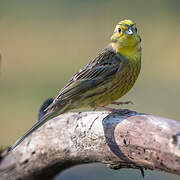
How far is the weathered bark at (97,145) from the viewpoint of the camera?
12.1 feet

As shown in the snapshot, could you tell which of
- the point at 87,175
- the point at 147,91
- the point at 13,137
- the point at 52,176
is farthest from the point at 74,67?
the point at 52,176

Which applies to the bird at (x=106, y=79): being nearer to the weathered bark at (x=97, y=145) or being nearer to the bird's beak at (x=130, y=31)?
the bird's beak at (x=130, y=31)

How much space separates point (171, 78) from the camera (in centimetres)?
1005

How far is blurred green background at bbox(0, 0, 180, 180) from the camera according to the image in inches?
379

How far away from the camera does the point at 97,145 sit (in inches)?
170

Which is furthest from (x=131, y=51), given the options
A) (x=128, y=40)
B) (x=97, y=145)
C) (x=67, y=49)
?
(x=67, y=49)

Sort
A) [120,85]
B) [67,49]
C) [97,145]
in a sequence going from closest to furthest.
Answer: [97,145] < [120,85] < [67,49]

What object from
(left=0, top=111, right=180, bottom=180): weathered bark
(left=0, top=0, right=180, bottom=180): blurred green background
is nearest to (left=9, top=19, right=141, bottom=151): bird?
(left=0, top=111, right=180, bottom=180): weathered bark

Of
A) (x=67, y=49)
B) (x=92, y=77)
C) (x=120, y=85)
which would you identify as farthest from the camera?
(x=67, y=49)

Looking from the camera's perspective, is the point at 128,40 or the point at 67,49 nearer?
the point at 128,40

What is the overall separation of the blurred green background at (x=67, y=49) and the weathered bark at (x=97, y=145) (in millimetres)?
4068

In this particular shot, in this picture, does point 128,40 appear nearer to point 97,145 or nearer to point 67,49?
point 97,145

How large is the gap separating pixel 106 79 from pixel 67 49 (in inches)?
246

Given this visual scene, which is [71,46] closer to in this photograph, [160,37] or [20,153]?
[160,37]
